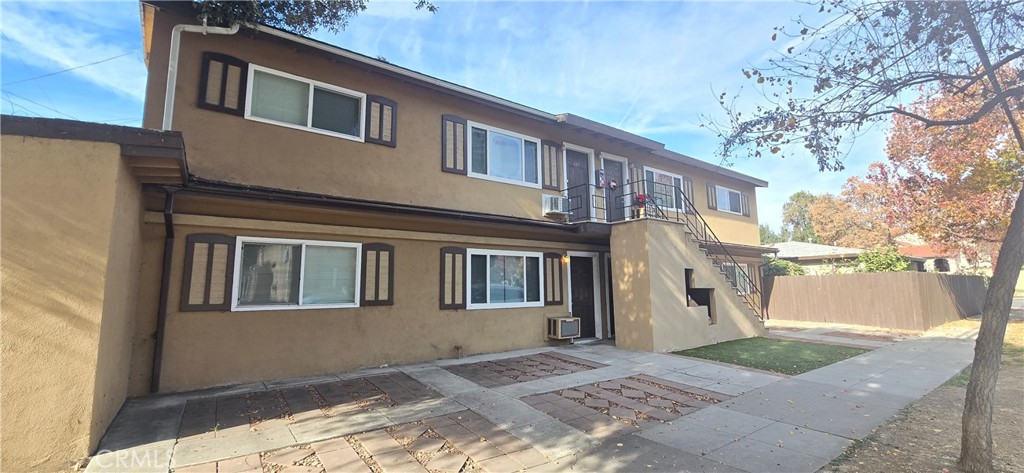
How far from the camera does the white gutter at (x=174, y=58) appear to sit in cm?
654

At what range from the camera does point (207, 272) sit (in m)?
6.77

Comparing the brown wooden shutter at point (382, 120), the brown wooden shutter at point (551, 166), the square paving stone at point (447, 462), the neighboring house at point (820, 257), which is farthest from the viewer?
the neighboring house at point (820, 257)

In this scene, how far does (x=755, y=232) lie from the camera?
1812cm

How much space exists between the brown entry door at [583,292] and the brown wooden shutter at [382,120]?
18.6ft

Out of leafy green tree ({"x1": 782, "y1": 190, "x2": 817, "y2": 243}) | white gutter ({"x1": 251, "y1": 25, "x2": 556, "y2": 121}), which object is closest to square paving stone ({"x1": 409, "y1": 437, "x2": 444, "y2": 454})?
white gutter ({"x1": 251, "y1": 25, "x2": 556, "y2": 121})

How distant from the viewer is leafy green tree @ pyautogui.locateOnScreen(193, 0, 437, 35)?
6.72 meters

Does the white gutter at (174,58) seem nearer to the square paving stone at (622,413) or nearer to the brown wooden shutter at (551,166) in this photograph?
the brown wooden shutter at (551,166)

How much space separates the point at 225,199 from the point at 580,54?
7090mm

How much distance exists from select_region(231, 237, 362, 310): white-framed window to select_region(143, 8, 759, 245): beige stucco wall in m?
1.05

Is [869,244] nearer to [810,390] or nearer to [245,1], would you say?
[810,390]

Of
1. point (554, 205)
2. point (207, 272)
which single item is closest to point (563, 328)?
point (554, 205)

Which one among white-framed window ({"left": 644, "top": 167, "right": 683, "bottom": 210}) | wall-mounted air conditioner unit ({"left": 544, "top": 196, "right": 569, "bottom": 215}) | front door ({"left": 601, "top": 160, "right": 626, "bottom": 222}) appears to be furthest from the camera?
white-framed window ({"left": 644, "top": 167, "right": 683, "bottom": 210})

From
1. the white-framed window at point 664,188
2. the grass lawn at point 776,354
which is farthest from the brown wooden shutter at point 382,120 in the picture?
the white-framed window at point 664,188

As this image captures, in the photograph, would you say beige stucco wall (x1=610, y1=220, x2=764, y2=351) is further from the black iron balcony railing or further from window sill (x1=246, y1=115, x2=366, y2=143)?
window sill (x1=246, y1=115, x2=366, y2=143)
